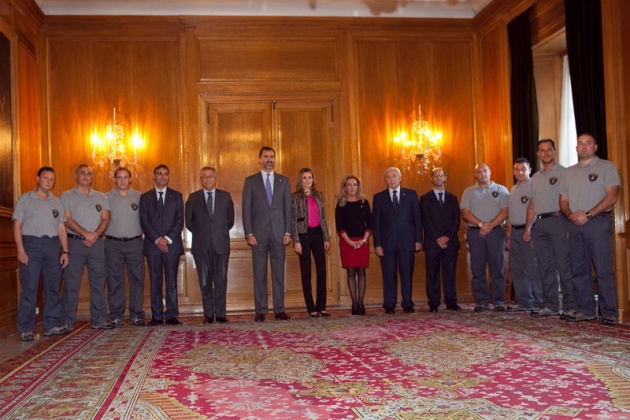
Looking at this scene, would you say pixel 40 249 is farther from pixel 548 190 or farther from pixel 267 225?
pixel 548 190

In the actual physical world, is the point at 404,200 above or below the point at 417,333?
above

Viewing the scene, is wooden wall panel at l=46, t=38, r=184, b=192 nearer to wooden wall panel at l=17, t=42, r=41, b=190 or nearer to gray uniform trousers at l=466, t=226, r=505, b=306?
wooden wall panel at l=17, t=42, r=41, b=190

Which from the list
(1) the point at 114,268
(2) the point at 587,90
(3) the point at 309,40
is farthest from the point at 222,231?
(2) the point at 587,90

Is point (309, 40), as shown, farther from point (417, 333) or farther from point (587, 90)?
point (417, 333)

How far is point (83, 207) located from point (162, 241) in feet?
2.64

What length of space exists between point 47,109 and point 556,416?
7.26 metres

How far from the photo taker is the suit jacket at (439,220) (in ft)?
25.1

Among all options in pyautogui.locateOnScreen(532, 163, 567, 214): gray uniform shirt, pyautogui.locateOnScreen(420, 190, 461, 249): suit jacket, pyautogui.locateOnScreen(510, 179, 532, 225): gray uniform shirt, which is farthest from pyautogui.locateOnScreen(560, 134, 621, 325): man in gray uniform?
pyautogui.locateOnScreen(420, 190, 461, 249): suit jacket

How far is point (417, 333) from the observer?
5.61 metres

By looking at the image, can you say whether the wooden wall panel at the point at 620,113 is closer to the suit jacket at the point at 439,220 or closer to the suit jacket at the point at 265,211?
the suit jacket at the point at 439,220

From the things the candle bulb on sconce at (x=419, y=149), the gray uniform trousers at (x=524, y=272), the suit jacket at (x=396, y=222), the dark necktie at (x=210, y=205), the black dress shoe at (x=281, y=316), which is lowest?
the black dress shoe at (x=281, y=316)

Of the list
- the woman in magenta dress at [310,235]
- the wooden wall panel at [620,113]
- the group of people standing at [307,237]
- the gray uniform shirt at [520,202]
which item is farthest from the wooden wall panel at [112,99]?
the wooden wall panel at [620,113]

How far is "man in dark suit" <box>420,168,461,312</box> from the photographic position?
7617 mm

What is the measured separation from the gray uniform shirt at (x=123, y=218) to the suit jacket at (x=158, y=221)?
0.09 meters
